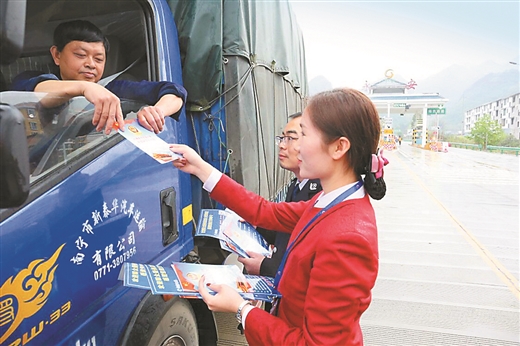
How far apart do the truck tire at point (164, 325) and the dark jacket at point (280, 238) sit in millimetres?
399

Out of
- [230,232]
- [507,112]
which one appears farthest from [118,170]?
[507,112]

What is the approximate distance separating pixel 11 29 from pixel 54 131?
57 centimetres

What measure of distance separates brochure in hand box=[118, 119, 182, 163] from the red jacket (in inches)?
20.5

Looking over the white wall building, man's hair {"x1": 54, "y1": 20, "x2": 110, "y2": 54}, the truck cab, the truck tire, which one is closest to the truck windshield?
the truck cab

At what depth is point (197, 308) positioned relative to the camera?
6.45 feet

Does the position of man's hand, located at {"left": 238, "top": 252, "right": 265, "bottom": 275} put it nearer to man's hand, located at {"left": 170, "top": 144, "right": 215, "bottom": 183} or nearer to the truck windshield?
man's hand, located at {"left": 170, "top": 144, "right": 215, "bottom": 183}

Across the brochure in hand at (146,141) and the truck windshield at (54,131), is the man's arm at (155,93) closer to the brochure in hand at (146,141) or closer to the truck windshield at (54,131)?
the brochure in hand at (146,141)

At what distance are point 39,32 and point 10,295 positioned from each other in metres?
1.76

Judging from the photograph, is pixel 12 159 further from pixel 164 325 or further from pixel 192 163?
pixel 164 325

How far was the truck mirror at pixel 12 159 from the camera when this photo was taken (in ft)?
2.07

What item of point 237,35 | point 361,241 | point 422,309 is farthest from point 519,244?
point 361,241

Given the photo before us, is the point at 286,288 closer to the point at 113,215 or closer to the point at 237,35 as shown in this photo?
the point at 113,215

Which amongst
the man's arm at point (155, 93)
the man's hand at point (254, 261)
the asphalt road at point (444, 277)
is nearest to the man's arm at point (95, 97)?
the man's arm at point (155, 93)

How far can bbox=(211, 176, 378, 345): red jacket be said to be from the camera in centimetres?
100
